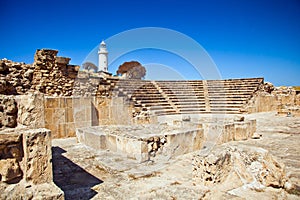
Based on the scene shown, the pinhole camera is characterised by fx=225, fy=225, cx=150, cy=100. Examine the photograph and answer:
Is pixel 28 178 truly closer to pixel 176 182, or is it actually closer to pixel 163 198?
pixel 163 198

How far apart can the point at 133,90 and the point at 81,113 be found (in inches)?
285

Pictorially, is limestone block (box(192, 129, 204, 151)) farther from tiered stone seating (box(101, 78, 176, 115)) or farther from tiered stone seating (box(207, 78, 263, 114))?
tiered stone seating (box(207, 78, 263, 114))

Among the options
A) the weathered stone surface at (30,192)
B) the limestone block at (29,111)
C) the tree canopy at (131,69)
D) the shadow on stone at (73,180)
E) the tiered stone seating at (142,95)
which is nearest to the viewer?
the weathered stone surface at (30,192)

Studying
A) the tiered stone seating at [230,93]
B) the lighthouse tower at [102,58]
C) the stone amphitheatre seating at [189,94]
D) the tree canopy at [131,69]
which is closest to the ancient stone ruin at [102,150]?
the stone amphitheatre seating at [189,94]

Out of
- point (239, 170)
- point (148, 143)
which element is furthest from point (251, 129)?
point (239, 170)

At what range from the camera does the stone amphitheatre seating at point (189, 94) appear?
1316 centimetres

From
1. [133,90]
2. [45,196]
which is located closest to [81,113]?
[45,196]

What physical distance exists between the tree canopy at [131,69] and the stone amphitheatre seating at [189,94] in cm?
1355

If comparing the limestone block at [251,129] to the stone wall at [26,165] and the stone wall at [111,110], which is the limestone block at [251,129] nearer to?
the stone wall at [111,110]

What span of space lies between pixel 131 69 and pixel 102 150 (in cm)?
2680

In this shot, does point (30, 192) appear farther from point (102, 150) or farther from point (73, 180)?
point (102, 150)

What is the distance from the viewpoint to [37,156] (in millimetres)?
2008

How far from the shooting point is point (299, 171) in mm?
3455

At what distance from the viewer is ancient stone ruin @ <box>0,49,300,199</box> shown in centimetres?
201
